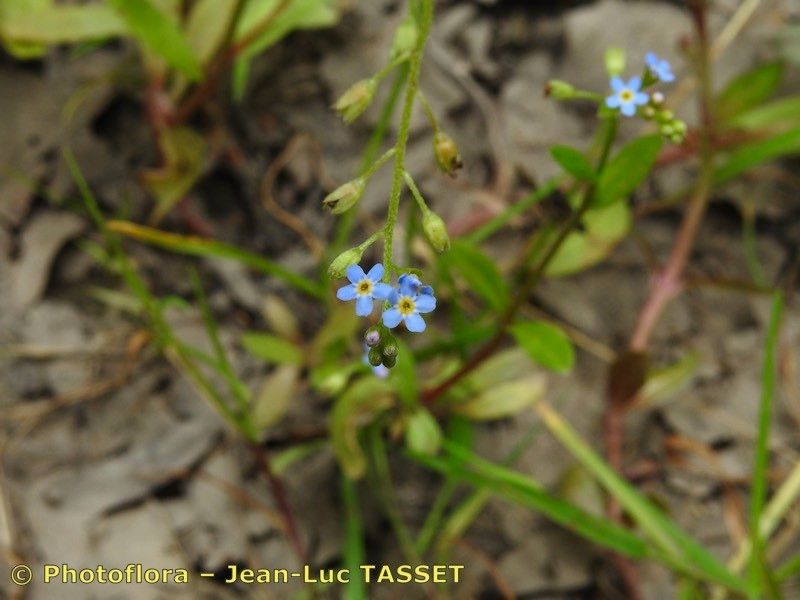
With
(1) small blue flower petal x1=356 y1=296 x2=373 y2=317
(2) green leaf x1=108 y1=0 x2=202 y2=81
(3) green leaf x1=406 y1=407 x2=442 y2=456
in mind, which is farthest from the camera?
(2) green leaf x1=108 y1=0 x2=202 y2=81

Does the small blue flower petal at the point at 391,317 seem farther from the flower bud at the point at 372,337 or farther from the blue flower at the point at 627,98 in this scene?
the blue flower at the point at 627,98

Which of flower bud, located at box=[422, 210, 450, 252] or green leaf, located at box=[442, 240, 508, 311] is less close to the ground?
flower bud, located at box=[422, 210, 450, 252]

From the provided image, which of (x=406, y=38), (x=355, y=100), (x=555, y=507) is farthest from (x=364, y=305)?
(x=555, y=507)

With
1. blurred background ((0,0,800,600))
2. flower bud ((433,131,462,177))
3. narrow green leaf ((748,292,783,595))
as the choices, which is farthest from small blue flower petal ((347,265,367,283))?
narrow green leaf ((748,292,783,595))

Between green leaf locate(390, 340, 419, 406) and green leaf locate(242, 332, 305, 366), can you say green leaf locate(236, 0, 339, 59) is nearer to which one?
green leaf locate(242, 332, 305, 366)

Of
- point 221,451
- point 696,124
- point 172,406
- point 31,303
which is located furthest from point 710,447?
point 31,303
